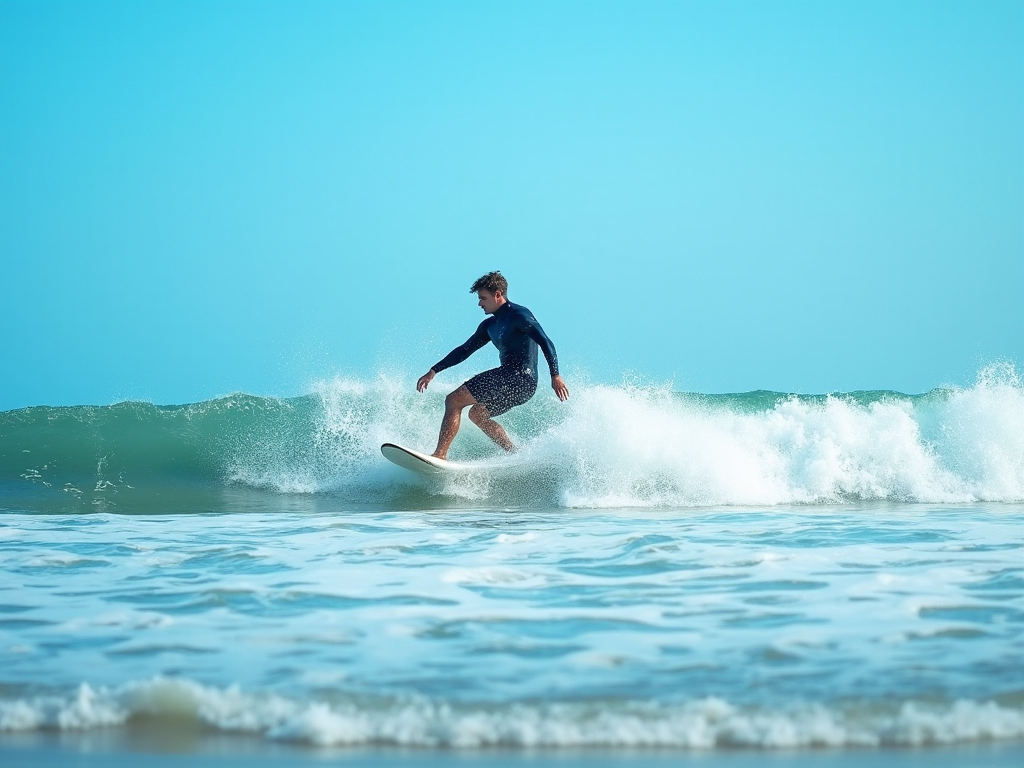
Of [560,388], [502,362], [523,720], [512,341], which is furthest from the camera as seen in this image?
[502,362]

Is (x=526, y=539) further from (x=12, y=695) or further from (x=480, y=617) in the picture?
(x=12, y=695)

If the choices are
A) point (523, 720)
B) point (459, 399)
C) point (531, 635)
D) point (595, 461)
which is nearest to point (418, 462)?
point (459, 399)

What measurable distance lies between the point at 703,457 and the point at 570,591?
16.9ft

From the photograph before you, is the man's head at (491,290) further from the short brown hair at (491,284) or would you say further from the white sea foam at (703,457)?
the white sea foam at (703,457)

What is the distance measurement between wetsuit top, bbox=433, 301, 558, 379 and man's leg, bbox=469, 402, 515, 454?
1.61 ft

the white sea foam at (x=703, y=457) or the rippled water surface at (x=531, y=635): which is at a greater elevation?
the white sea foam at (x=703, y=457)

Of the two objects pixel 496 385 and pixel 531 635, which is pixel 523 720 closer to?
pixel 531 635

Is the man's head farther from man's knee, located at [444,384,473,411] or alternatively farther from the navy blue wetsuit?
man's knee, located at [444,384,473,411]

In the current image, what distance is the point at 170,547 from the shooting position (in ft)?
20.8

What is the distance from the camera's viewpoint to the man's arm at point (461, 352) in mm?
9648

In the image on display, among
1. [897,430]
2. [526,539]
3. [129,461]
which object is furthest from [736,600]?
[129,461]

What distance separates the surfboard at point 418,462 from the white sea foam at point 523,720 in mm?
5952

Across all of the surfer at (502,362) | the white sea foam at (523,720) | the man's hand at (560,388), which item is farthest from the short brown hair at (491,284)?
the white sea foam at (523,720)

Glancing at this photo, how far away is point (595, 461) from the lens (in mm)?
9602
